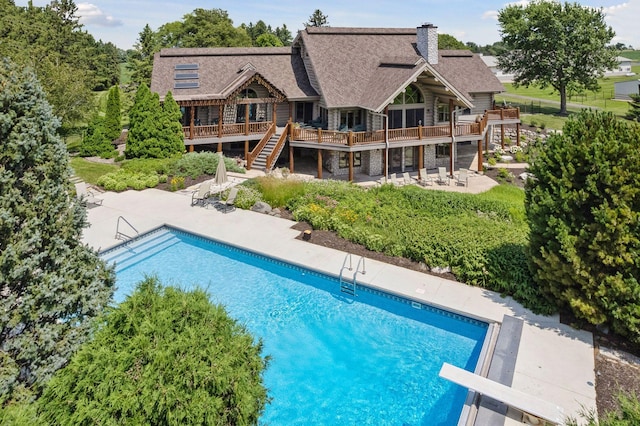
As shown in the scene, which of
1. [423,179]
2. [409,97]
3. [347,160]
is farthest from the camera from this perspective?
[409,97]

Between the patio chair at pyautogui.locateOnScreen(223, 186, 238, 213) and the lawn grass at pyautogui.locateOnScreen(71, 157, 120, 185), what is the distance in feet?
27.3

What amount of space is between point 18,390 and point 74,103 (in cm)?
2629

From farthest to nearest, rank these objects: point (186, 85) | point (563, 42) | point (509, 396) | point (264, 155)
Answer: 1. point (563, 42)
2. point (186, 85)
3. point (264, 155)
4. point (509, 396)

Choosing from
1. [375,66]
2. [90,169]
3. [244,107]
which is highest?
[375,66]

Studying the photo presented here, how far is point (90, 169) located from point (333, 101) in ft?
46.7

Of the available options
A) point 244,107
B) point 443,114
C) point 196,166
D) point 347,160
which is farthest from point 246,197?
point 443,114

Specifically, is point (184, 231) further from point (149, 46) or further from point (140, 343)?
point (149, 46)

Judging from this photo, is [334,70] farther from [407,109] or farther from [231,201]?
[231,201]

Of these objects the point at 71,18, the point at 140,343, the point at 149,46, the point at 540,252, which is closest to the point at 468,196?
the point at 540,252

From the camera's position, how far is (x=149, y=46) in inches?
1567

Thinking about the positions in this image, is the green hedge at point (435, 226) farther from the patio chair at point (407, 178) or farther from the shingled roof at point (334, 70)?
the shingled roof at point (334, 70)

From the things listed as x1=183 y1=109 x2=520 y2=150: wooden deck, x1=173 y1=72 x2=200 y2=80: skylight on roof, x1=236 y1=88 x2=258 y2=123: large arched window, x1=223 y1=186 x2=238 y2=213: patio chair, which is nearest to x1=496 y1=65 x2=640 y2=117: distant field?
x1=183 y1=109 x2=520 y2=150: wooden deck

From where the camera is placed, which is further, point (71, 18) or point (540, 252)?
point (71, 18)

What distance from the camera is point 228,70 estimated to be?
29.0 m
